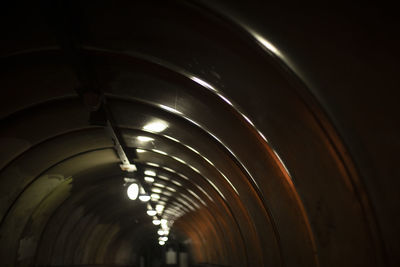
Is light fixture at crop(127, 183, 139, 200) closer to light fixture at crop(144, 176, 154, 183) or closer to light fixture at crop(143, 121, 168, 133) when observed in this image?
light fixture at crop(143, 121, 168, 133)

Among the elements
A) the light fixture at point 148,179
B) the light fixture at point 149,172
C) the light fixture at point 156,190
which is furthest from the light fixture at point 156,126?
the light fixture at point 156,190

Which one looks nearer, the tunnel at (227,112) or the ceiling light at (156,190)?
the tunnel at (227,112)

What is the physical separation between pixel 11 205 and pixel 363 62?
32.7 feet

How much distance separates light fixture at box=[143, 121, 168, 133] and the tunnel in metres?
0.09

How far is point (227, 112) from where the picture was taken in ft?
23.5

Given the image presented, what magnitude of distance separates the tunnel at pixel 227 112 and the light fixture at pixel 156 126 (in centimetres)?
9

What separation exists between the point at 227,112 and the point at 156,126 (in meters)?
2.95

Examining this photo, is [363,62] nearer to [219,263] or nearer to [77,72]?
[77,72]

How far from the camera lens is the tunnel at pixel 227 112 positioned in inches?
144

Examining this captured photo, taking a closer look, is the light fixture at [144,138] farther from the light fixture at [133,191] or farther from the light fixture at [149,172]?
the light fixture at [149,172]

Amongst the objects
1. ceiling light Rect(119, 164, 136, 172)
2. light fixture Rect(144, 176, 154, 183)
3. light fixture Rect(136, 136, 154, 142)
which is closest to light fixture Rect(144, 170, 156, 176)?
light fixture Rect(144, 176, 154, 183)

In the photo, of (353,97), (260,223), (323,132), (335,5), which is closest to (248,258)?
(260,223)

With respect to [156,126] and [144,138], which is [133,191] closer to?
[144,138]

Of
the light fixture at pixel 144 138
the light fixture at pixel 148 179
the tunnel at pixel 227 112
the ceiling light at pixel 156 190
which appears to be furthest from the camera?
the ceiling light at pixel 156 190
